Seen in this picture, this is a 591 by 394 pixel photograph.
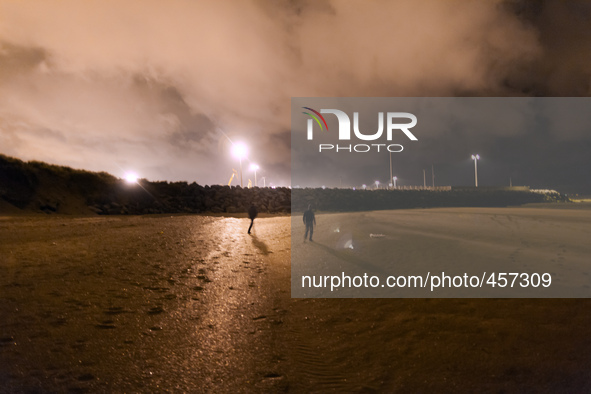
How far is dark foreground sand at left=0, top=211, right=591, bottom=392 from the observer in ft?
14.2

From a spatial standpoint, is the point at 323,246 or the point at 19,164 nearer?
the point at 323,246

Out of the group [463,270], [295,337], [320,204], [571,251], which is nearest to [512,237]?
[571,251]

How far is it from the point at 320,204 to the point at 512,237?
30.5m

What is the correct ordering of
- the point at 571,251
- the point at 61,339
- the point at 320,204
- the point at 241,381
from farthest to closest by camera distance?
the point at 320,204
the point at 571,251
the point at 61,339
the point at 241,381

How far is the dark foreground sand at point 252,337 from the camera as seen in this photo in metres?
4.33

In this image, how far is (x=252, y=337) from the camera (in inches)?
223

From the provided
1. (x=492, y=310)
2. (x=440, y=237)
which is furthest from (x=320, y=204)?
(x=492, y=310)

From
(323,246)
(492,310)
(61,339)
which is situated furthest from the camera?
(323,246)

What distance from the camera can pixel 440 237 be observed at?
49.2ft

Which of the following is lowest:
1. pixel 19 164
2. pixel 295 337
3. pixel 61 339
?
pixel 295 337

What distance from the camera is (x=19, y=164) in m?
25.0

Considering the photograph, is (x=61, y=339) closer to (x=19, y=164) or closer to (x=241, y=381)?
(x=241, y=381)

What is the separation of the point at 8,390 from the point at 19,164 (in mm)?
29801

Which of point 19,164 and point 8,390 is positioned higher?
point 19,164
